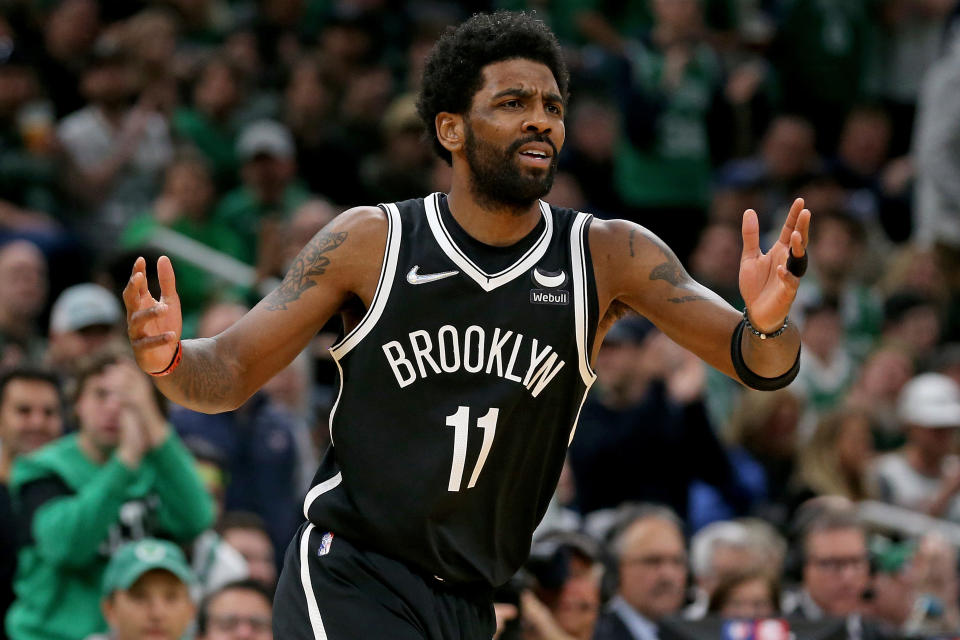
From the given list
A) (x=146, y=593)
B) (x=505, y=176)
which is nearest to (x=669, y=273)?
(x=505, y=176)

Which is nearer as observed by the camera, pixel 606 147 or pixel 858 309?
pixel 858 309

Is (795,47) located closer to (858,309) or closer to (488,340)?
(858,309)

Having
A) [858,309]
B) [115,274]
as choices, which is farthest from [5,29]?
[858,309]

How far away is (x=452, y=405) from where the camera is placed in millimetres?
4312

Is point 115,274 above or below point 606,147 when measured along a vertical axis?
below

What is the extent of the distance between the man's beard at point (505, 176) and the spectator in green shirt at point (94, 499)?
2524 millimetres

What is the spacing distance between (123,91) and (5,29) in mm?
1068

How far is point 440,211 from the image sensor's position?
4.59 meters

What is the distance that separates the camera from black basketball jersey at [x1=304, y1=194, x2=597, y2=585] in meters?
4.29

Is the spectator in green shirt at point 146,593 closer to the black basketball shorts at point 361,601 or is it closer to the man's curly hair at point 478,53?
the black basketball shorts at point 361,601

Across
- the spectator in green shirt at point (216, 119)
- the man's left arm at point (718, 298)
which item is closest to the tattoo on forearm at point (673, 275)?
the man's left arm at point (718, 298)

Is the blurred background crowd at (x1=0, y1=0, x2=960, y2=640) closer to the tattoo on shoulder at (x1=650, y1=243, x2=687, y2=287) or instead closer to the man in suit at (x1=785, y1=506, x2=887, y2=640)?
the man in suit at (x1=785, y1=506, x2=887, y2=640)

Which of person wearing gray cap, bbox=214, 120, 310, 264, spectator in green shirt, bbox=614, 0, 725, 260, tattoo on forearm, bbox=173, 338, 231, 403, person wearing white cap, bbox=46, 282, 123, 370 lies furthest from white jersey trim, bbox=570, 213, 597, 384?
spectator in green shirt, bbox=614, 0, 725, 260

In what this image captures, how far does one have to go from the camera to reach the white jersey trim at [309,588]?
426cm
